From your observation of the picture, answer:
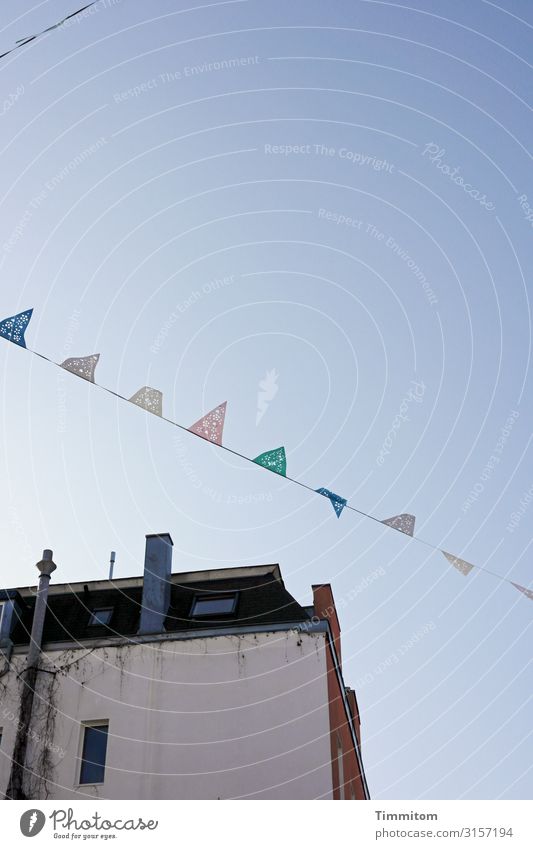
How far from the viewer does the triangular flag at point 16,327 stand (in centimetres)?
1471

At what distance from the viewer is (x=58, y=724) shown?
2294cm

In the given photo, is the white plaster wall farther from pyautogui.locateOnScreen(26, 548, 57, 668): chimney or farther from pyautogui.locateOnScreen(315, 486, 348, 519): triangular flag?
pyautogui.locateOnScreen(315, 486, 348, 519): triangular flag

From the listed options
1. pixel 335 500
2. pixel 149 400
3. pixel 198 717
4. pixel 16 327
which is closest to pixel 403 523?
pixel 335 500

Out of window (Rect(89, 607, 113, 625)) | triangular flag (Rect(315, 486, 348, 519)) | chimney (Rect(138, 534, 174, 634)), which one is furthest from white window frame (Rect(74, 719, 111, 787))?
triangular flag (Rect(315, 486, 348, 519))

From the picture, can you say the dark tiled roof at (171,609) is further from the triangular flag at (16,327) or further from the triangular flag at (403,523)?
the triangular flag at (16,327)

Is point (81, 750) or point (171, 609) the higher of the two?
point (171, 609)

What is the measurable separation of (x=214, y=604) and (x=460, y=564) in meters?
11.3

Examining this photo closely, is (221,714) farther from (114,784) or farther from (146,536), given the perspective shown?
(146,536)

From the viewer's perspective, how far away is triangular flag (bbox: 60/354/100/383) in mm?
15188

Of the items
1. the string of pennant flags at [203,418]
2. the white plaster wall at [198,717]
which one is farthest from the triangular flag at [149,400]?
the white plaster wall at [198,717]

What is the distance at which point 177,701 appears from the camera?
22.8 meters

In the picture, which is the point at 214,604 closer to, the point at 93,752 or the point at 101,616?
the point at 101,616

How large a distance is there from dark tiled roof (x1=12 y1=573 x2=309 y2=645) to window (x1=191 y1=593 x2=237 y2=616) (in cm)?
16

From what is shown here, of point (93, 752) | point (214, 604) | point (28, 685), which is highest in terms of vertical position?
point (214, 604)
